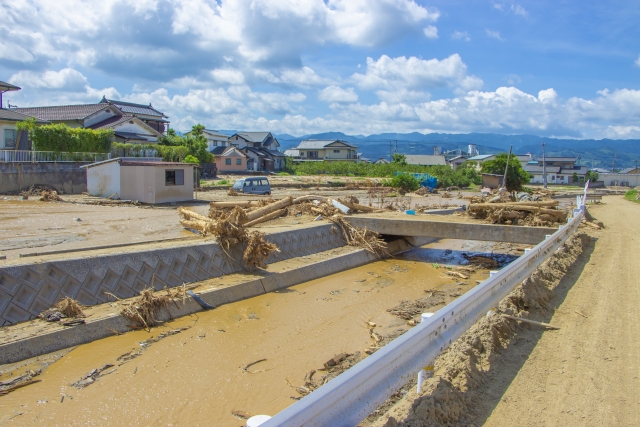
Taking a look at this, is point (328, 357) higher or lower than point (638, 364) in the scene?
lower

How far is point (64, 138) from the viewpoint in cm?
2938

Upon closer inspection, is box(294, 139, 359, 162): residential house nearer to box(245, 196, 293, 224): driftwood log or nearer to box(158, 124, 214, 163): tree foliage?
box(158, 124, 214, 163): tree foliage

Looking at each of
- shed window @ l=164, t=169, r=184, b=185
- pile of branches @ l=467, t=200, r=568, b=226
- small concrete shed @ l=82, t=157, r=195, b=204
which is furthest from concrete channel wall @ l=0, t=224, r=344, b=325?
shed window @ l=164, t=169, r=184, b=185

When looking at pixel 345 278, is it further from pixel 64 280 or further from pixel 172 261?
pixel 64 280

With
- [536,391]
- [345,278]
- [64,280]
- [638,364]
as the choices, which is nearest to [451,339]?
[536,391]

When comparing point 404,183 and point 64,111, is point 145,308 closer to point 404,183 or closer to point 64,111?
point 404,183

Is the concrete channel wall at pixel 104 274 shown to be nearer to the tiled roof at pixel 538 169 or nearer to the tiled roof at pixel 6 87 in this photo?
the tiled roof at pixel 6 87

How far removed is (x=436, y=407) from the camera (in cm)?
373

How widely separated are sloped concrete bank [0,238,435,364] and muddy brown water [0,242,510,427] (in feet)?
0.77

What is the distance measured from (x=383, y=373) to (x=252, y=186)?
91.1 ft

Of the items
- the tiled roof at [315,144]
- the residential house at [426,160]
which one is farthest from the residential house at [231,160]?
the residential house at [426,160]

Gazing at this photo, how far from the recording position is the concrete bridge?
15.3 metres

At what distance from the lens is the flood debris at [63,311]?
8.17 meters

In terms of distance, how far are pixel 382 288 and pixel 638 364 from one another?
27.1 feet
